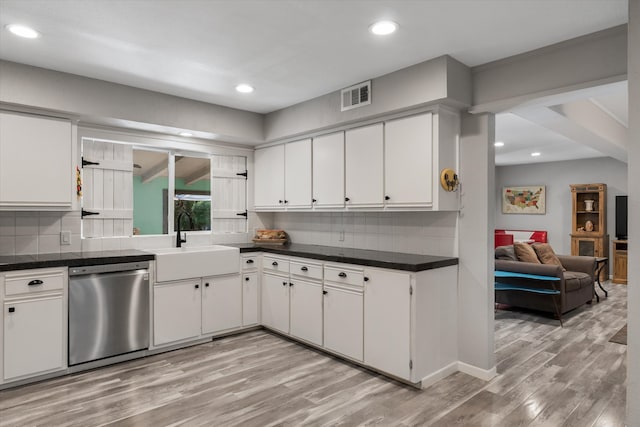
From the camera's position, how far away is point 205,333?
391 centimetres

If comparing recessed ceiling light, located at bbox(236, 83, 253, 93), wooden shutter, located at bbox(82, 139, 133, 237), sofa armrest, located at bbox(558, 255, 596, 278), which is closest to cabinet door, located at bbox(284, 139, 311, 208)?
recessed ceiling light, located at bbox(236, 83, 253, 93)

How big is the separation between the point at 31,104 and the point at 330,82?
243 cm

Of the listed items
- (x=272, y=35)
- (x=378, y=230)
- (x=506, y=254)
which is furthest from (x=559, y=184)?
(x=272, y=35)

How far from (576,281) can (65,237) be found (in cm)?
595

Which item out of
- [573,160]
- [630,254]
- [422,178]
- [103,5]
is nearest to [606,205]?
[573,160]

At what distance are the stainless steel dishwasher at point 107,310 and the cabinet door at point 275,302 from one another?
1227 millimetres

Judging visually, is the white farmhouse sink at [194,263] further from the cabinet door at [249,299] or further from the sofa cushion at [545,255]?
the sofa cushion at [545,255]

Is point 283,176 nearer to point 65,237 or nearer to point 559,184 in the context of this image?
point 65,237

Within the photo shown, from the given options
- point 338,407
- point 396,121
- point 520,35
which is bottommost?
point 338,407

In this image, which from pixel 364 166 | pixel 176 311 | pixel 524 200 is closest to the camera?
pixel 364 166

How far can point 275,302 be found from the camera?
4.17 m

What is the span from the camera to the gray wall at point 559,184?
788 centimetres

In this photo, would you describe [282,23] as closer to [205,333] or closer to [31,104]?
[31,104]

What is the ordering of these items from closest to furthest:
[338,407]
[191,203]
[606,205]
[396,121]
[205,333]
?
[338,407], [396,121], [205,333], [191,203], [606,205]
